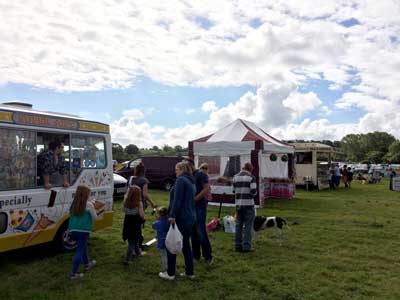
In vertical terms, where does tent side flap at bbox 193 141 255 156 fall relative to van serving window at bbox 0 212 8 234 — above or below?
above

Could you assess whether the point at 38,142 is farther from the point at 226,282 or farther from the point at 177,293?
the point at 226,282

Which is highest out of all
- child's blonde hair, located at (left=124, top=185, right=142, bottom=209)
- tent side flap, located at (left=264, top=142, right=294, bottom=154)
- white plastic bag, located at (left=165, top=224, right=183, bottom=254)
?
tent side flap, located at (left=264, top=142, right=294, bottom=154)

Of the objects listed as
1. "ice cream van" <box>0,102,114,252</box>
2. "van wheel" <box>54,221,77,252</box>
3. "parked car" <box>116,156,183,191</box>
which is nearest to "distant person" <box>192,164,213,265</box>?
"ice cream van" <box>0,102,114,252</box>

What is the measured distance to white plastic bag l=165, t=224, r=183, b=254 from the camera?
5207 millimetres

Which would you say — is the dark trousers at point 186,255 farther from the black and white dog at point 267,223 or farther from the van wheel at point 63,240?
the black and white dog at point 267,223

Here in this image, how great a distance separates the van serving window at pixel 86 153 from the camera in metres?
6.85

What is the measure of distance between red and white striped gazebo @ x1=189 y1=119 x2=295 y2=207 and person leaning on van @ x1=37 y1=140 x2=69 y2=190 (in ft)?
22.1

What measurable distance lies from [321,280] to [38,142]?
15.9 ft

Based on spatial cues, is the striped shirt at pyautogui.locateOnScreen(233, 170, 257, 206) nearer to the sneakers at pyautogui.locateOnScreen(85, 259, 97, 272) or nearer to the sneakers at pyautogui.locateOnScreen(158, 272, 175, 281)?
the sneakers at pyautogui.locateOnScreen(158, 272, 175, 281)

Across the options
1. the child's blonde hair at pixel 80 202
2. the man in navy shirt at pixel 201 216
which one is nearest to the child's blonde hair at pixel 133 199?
the child's blonde hair at pixel 80 202

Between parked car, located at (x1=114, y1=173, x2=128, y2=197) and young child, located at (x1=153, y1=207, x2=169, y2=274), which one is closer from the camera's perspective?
young child, located at (x1=153, y1=207, x2=169, y2=274)

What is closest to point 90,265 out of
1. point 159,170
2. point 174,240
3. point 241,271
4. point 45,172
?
point 45,172

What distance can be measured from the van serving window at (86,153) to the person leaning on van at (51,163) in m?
0.22

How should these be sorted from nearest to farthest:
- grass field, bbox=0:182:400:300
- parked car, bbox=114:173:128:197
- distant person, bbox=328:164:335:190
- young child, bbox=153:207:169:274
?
grass field, bbox=0:182:400:300, young child, bbox=153:207:169:274, parked car, bbox=114:173:128:197, distant person, bbox=328:164:335:190
